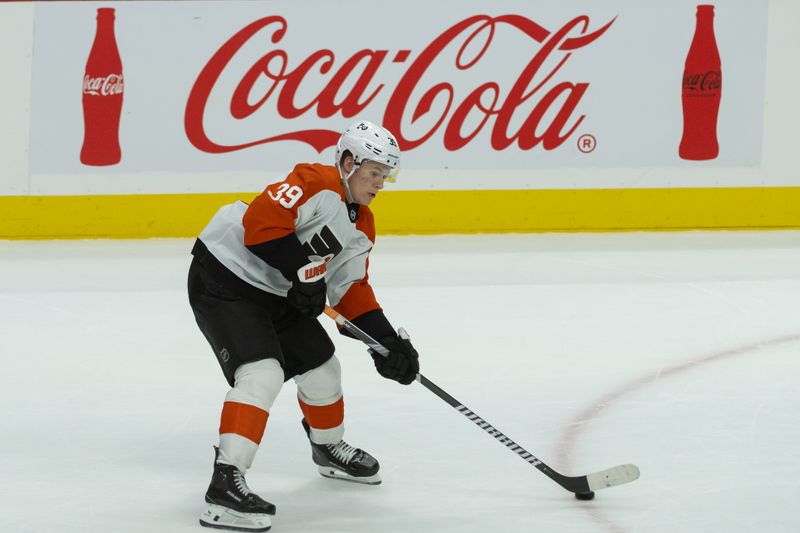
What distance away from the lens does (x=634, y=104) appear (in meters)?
7.00

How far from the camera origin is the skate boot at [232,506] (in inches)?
108

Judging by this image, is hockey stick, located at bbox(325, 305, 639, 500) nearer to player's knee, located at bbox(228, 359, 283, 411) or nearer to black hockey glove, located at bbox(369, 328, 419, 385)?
black hockey glove, located at bbox(369, 328, 419, 385)

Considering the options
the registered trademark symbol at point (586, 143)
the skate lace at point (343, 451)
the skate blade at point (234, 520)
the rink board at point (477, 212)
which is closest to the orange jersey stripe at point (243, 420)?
the skate blade at point (234, 520)

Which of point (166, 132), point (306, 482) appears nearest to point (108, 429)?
point (306, 482)

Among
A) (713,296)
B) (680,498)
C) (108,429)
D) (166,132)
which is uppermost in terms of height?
(166,132)

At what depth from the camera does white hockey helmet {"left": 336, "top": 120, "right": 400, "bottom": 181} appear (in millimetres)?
2879

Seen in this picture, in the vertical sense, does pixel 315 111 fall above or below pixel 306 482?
above

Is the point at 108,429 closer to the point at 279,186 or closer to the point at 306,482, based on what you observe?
the point at 306,482

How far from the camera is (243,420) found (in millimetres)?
2748

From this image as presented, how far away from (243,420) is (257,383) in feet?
0.29

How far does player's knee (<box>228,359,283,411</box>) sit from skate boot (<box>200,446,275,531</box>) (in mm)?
153

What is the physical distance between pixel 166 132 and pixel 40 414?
3242mm

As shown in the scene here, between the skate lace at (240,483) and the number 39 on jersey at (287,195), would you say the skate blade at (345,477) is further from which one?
the number 39 on jersey at (287,195)

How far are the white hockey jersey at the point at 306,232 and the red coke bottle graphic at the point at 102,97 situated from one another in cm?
379
